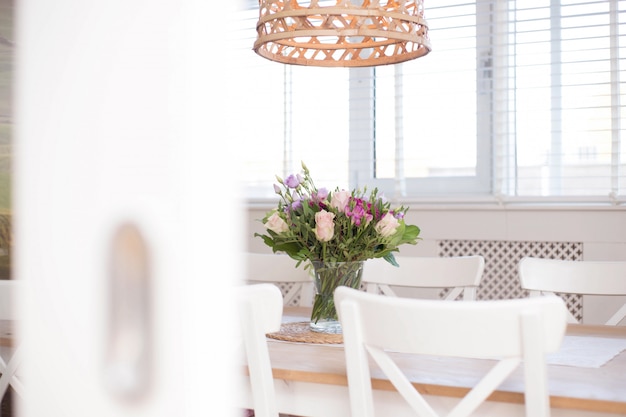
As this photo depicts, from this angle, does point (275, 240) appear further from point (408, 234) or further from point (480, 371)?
point (480, 371)

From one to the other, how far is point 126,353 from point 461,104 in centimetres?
330

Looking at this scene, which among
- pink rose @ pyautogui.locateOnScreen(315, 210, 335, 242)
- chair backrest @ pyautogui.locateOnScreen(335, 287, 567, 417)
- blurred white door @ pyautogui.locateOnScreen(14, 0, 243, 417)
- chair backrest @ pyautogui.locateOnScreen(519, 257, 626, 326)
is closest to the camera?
blurred white door @ pyautogui.locateOnScreen(14, 0, 243, 417)

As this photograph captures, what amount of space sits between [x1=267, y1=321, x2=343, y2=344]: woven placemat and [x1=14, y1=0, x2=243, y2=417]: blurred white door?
154 centimetres

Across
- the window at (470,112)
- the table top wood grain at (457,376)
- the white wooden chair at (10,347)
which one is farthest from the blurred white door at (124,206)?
the window at (470,112)

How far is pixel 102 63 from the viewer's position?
1.01 feet

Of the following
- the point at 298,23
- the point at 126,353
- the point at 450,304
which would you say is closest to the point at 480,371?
the point at 450,304

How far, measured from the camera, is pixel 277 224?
1900 millimetres

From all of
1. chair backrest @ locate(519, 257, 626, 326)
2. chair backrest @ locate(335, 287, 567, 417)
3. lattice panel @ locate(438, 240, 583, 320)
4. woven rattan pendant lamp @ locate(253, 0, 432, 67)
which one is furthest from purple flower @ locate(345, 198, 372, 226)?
lattice panel @ locate(438, 240, 583, 320)

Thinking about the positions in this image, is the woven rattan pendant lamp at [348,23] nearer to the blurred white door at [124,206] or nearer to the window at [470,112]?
the window at [470,112]

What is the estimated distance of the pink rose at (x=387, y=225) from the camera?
1.84 metres

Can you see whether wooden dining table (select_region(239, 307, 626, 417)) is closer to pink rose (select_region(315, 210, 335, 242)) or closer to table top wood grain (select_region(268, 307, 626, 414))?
table top wood grain (select_region(268, 307, 626, 414))

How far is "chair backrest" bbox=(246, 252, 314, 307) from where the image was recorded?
8.77ft

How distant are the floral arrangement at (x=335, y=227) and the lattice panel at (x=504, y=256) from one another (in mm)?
1460

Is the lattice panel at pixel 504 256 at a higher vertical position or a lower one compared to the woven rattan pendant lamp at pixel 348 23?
lower
